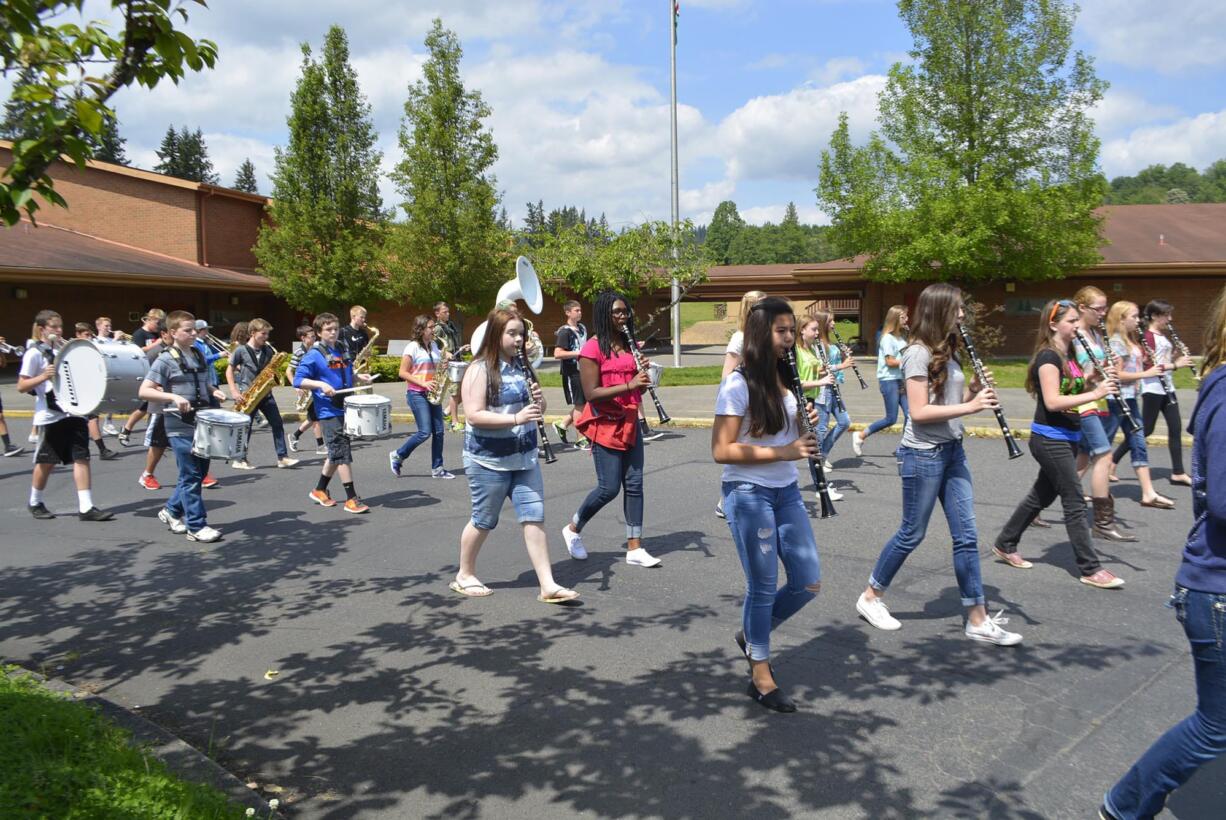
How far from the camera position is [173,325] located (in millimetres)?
7238

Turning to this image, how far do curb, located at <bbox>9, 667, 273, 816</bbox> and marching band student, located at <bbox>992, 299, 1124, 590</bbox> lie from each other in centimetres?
482

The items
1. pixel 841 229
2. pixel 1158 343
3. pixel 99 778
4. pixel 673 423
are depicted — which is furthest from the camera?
pixel 841 229

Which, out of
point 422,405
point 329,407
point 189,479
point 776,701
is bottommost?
point 776,701

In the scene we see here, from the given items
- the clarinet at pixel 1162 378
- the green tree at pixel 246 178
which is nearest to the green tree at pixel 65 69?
the clarinet at pixel 1162 378

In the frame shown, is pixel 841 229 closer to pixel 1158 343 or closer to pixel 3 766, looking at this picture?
pixel 1158 343

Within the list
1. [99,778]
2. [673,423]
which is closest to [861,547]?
[99,778]

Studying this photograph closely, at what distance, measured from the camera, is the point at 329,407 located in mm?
8438

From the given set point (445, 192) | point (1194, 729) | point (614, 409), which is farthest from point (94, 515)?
point (445, 192)

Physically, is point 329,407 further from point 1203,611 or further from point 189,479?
point 1203,611

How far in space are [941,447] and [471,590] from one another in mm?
2995

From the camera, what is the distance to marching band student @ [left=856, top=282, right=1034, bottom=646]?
4734 millimetres

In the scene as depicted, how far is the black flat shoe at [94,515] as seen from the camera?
7984mm

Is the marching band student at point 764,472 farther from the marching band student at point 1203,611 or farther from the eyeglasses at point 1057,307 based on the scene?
the eyeglasses at point 1057,307

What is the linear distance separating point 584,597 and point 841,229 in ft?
71.2
